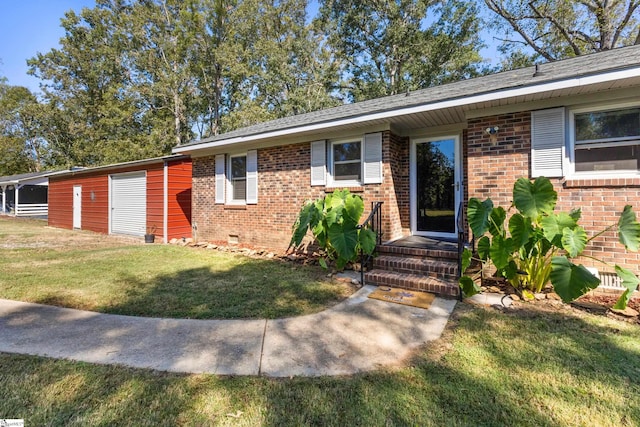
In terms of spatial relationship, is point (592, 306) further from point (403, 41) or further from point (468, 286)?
point (403, 41)

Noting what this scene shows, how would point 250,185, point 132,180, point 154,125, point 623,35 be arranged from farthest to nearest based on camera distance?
point 154,125 → point 623,35 → point 132,180 → point 250,185

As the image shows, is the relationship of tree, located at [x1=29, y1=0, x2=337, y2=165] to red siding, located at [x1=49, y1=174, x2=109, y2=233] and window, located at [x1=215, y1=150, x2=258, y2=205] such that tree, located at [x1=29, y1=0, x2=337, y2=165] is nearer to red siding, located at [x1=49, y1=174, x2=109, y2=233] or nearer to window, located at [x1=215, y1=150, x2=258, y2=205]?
red siding, located at [x1=49, y1=174, x2=109, y2=233]

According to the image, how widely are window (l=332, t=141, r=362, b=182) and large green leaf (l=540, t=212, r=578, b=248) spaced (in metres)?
3.61

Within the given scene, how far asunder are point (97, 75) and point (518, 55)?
29.5m

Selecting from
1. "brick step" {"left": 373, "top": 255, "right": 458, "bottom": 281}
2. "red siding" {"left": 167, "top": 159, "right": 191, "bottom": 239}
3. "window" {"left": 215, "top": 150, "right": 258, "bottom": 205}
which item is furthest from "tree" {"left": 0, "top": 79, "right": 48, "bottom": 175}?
"brick step" {"left": 373, "top": 255, "right": 458, "bottom": 281}

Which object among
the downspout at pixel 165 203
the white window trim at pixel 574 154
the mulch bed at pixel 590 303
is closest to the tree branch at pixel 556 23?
the white window trim at pixel 574 154

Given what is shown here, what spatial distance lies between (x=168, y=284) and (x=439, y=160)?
5729mm

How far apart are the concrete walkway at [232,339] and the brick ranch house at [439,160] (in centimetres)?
139

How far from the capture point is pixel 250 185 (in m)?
8.19

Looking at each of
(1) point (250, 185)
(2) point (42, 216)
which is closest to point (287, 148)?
(1) point (250, 185)

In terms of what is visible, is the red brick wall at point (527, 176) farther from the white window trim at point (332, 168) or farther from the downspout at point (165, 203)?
the downspout at point (165, 203)

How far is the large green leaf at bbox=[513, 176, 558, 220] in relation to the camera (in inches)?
153

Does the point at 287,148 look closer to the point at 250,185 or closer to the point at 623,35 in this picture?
the point at 250,185

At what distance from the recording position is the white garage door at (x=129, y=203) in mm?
10910
